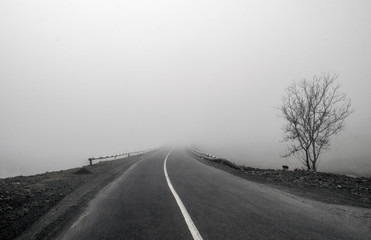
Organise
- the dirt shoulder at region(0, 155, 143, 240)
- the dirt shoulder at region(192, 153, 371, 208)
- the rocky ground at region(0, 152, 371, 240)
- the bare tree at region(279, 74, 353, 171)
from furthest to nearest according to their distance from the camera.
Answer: the bare tree at region(279, 74, 353, 171), the dirt shoulder at region(192, 153, 371, 208), the rocky ground at region(0, 152, 371, 240), the dirt shoulder at region(0, 155, 143, 240)

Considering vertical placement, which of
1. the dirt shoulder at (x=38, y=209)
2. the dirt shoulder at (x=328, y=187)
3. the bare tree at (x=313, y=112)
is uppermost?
the bare tree at (x=313, y=112)

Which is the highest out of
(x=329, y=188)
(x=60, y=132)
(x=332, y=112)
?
(x=60, y=132)

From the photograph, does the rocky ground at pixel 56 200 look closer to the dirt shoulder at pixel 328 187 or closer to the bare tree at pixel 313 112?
the dirt shoulder at pixel 328 187

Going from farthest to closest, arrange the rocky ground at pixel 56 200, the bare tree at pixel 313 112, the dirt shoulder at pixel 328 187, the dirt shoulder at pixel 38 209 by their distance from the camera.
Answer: the bare tree at pixel 313 112
the dirt shoulder at pixel 328 187
the rocky ground at pixel 56 200
the dirt shoulder at pixel 38 209

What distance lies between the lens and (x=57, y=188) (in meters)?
12.2

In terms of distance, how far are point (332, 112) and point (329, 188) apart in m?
10.4

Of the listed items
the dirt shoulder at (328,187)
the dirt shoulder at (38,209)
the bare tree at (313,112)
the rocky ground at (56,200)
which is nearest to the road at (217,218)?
the dirt shoulder at (38,209)

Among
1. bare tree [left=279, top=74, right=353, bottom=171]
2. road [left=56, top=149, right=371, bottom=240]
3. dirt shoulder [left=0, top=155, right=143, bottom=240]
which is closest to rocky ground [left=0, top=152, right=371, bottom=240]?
dirt shoulder [left=0, top=155, right=143, bottom=240]

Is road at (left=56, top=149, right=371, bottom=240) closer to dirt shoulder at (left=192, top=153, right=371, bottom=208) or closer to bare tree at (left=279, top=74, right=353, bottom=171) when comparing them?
dirt shoulder at (left=192, top=153, right=371, bottom=208)

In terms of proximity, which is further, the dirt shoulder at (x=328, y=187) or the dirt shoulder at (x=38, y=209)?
the dirt shoulder at (x=328, y=187)

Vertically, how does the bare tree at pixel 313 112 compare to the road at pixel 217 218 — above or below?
above

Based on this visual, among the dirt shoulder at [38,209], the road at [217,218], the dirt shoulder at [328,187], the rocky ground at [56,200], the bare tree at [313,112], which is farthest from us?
the bare tree at [313,112]

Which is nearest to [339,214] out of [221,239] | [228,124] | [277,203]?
[277,203]

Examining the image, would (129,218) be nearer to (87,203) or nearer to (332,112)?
(87,203)
